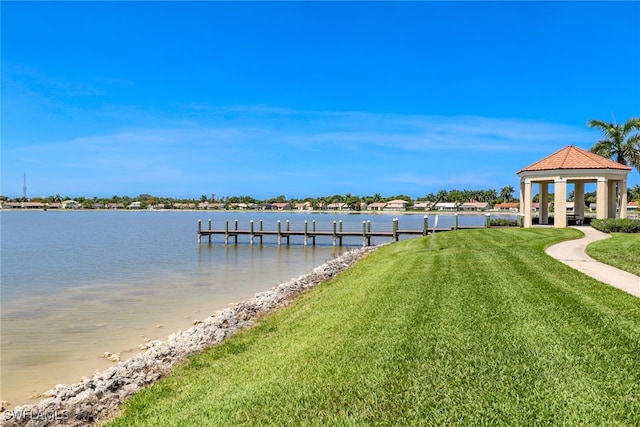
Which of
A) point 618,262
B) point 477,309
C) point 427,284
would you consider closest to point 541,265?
point 618,262

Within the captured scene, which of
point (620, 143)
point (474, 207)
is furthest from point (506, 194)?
point (620, 143)

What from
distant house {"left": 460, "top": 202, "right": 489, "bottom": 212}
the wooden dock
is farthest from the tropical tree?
the wooden dock

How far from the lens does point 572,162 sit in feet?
91.8

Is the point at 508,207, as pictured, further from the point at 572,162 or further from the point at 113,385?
the point at 113,385

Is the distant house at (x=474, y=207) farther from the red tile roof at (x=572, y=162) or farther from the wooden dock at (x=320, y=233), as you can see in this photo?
the red tile roof at (x=572, y=162)

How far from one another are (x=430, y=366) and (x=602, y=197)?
27.3 metres

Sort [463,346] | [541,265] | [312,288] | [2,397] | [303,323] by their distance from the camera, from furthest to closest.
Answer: [312,288], [541,265], [303,323], [2,397], [463,346]

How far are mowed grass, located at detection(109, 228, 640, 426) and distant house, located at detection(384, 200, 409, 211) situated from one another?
167935 millimetres

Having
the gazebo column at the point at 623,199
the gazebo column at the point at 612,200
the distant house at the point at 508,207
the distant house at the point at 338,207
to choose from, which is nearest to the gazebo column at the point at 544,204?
the gazebo column at the point at 612,200

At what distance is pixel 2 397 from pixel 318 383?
591cm

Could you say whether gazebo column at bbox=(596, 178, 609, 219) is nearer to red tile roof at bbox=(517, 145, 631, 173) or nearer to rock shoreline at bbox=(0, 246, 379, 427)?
red tile roof at bbox=(517, 145, 631, 173)

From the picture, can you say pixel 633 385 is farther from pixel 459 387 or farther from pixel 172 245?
pixel 172 245

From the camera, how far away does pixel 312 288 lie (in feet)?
50.9

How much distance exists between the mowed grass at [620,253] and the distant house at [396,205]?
519ft
